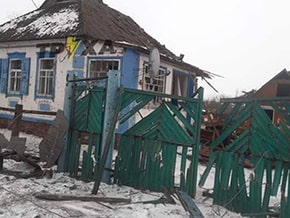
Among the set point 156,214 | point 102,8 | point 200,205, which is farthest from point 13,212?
point 102,8

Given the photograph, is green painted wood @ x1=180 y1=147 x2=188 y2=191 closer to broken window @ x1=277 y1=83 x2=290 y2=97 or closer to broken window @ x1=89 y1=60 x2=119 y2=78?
broken window @ x1=89 y1=60 x2=119 y2=78

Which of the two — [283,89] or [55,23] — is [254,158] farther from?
[283,89]

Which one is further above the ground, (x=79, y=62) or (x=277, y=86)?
(x=277, y=86)

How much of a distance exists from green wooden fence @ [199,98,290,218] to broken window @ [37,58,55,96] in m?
9.26

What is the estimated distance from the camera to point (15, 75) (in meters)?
14.6

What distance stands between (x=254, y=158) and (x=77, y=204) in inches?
104

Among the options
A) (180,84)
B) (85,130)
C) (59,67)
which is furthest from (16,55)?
(85,130)

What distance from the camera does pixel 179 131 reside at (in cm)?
565

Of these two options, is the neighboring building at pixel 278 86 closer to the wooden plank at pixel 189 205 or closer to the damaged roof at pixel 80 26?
the damaged roof at pixel 80 26

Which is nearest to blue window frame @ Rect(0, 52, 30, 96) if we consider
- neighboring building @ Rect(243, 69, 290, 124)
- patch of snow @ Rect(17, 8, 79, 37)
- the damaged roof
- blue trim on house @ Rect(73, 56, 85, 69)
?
the damaged roof

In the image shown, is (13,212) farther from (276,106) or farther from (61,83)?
(61,83)

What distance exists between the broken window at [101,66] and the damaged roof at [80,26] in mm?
781

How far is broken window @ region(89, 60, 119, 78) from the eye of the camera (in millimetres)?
11977

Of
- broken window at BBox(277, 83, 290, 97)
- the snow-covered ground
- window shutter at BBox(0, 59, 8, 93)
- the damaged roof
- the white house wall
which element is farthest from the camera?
broken window at BBox(277, 83, 290, 97)
